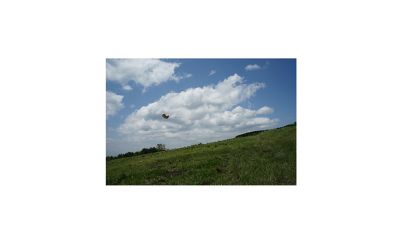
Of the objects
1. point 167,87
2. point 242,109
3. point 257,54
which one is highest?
point 257,54

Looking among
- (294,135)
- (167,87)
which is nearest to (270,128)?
(294,135)

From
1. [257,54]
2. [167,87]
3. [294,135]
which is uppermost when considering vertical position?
[257,54]
